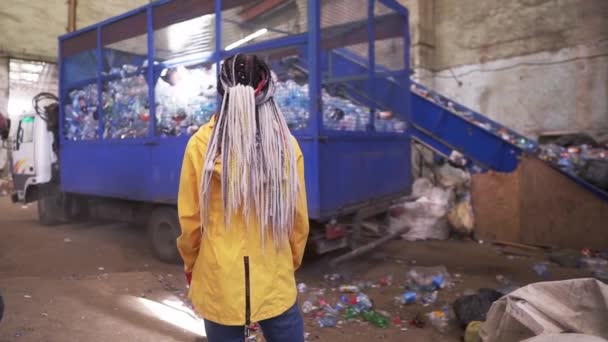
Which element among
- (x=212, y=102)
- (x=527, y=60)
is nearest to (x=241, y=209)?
(x=212, y=102)

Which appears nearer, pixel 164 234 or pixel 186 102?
pixel 186 102

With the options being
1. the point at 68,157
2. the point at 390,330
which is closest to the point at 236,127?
the point at 390,330

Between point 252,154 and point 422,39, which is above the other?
point 422,39

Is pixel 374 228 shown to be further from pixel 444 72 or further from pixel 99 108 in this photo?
pixel 444 72

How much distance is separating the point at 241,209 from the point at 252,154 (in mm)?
215

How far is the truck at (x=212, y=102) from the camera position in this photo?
4316 millimetres

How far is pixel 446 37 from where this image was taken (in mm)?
10180

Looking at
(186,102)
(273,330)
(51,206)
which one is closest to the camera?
(273,330)

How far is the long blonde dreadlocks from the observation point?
1648 mm

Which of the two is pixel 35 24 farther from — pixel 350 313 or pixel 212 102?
pixel 350 313

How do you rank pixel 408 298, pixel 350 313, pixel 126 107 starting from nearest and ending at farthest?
pixel 350 313, pixel 408 298, pixel 126 107

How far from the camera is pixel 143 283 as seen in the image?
4.55 m

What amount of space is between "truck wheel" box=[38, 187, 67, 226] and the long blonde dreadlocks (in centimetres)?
686

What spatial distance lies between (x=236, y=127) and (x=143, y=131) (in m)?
4.30
